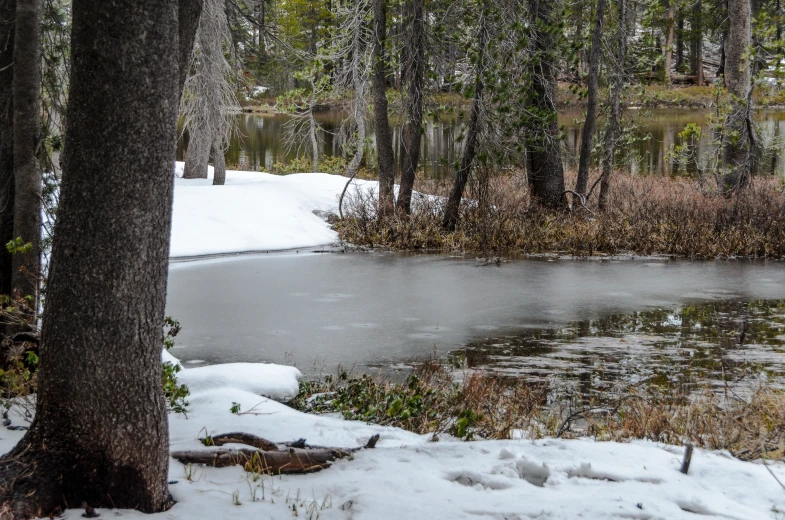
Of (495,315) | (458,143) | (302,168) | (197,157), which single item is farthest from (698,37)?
(495,315)

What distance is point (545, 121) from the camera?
615 inches

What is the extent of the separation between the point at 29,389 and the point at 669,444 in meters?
4.71

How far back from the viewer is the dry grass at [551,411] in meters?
5.66

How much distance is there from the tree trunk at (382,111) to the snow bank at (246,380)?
1002cm

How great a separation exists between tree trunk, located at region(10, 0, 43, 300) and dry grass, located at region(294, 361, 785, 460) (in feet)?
8.52

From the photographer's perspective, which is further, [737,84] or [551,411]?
Answer: [737,84]

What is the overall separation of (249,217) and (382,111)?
3.72 meters

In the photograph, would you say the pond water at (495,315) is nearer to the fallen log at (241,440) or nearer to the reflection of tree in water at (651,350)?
the reflection of tree in water at (651,350)

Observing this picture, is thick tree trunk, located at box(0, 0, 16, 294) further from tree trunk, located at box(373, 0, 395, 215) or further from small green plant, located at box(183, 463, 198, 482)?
tree trunk, located at box(373, 0, 395, 215)

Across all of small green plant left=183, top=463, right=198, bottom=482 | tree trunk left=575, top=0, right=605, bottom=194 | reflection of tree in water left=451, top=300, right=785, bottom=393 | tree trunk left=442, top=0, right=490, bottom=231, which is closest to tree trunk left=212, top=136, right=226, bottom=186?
tree trunk left=442, top=0, right=490, bottom=231

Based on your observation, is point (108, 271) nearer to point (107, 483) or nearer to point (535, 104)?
point (107, 483)

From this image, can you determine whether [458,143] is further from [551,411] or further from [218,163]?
[551,411]

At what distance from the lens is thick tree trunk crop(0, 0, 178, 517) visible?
3.69m

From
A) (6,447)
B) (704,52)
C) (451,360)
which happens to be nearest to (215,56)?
(451,360)
